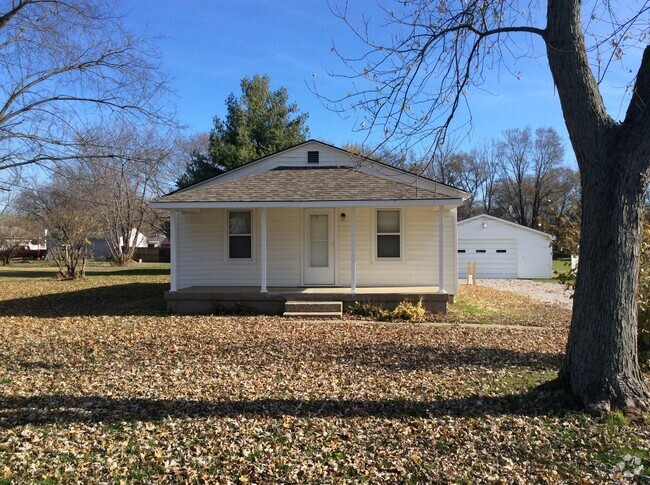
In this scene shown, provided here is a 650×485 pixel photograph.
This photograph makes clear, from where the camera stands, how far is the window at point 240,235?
12859 millimetres

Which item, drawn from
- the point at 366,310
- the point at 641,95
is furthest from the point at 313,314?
the point at 641,95

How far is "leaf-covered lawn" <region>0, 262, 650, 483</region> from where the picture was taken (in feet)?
12.1

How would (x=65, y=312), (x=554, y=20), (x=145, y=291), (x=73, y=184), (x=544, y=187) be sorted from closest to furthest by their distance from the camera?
(x=554, y=20), (x=73, y=184), (x=65, y=312), (x=145, y=291), (x=544, y=187)

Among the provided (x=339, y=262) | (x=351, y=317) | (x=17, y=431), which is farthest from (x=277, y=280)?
(x=17, y=431)

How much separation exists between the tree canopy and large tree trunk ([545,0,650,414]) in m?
21.2

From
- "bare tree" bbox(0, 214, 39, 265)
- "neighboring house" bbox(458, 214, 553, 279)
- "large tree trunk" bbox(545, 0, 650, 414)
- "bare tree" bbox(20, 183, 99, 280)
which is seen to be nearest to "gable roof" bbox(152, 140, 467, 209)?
"large tree trunk" bbox(545, 0, 650, 414)

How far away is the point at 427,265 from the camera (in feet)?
40.9

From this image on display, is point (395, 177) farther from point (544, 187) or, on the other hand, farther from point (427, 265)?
point (544, 187)

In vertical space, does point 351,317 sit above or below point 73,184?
below

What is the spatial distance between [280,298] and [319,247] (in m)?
2.10

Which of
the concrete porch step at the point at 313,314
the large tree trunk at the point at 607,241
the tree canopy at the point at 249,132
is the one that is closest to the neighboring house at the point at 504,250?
the tree canopy at the point at 249,132

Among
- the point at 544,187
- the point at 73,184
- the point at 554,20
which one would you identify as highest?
the point at 544,187

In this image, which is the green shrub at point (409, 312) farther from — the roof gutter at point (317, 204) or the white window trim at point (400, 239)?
the roof gutter at point (317, 204)

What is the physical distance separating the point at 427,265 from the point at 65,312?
8.94 metres
